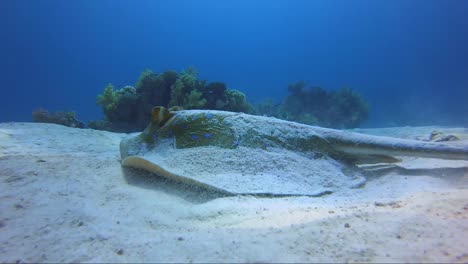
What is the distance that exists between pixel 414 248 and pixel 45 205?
3790 mm

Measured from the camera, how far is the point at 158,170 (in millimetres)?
3697

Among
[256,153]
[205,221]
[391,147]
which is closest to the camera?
[205,221]

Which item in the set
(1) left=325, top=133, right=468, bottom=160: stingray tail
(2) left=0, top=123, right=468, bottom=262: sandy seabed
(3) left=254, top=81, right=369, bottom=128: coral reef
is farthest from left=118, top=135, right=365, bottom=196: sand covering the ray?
(3) left=254, top=81, right=369, bottom=128: coral reef

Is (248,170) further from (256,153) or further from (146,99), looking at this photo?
(146,99)

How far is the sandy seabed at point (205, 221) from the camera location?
1989 mm

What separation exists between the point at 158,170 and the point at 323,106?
17693 millimetres

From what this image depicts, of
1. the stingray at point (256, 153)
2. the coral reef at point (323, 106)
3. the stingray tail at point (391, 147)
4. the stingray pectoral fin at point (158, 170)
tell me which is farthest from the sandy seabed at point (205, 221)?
the coral reef at point (323, 106)

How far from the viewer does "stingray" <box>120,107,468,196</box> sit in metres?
3.54

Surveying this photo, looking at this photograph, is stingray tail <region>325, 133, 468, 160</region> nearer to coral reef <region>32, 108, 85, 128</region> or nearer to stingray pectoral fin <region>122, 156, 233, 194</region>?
stingray pectoral fin <region>122, 156, 233, 194</region>

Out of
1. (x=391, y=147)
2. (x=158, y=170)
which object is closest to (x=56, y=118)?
(x=158, y=170)

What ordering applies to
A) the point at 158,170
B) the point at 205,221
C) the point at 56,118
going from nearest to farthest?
the point at 205,221 → the point at 158,170 → the point at 56,118

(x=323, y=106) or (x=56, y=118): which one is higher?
(x=323, y=106)

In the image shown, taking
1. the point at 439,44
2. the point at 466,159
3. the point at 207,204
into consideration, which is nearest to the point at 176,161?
the point at 207,204

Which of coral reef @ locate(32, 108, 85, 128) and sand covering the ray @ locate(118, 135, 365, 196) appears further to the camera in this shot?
coral reef @ locate(32, 108, 85, 128)
